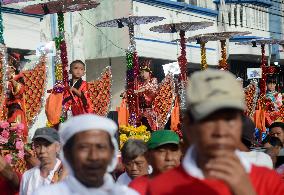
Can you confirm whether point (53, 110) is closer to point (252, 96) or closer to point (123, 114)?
point (123, 114)

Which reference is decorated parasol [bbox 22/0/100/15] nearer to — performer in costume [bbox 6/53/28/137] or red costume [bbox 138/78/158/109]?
performer in costume [bbox 6/53/28/137]

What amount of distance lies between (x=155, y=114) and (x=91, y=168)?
393 inches

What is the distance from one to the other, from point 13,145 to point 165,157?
3624 mm

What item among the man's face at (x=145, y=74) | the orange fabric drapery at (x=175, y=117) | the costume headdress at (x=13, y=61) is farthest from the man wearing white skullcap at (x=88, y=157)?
the orange fabric drapery at (x=175, y=117)

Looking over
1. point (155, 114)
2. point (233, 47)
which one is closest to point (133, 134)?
point (155, 114)

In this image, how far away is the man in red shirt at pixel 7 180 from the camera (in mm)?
4996

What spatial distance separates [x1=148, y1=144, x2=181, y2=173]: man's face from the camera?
4.80 metres

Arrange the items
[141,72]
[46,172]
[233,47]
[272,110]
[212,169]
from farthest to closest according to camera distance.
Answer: [233,47] < [272,110] < [141,72] < [46,172] < [212,169]

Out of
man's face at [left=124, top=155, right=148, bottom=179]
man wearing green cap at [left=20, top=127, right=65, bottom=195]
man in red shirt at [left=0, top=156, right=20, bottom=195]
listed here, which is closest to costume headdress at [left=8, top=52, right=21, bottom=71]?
man wearing green cap at [left=20, top=127, right=65, bottom=195]

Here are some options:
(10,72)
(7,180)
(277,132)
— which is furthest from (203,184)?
(10,72)

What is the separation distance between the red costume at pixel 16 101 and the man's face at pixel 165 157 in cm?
517

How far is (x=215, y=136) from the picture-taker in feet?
7.25

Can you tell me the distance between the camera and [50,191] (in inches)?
121

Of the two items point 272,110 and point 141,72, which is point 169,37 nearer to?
point 272,110
